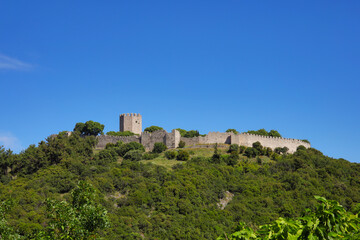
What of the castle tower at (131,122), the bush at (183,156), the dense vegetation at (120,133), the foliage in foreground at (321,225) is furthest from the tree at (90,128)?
the foliage in foreground at (321,225)

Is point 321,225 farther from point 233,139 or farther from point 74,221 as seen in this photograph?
point 233,139

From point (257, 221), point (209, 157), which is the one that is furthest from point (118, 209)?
point (209, 157)

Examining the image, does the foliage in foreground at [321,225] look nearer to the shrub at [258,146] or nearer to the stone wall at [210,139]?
the shrub at [258,146]

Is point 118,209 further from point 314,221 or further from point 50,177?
point 314,221

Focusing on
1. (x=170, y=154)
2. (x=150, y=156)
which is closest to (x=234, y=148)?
(x=170, y=154)

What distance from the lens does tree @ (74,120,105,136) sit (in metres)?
59.5

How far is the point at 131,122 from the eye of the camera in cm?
6319

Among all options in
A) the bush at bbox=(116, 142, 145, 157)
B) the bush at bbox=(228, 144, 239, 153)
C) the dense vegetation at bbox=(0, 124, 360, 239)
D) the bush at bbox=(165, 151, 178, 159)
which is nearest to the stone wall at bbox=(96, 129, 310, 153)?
the bush at bbox=(116, 142, 145, 157)

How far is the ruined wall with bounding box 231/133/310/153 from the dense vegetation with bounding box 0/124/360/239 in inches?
55.1

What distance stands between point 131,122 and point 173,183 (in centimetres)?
2317

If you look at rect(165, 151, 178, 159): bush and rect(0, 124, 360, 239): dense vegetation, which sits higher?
rect(165, 151, 178, 159): bush

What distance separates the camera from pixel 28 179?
44156mm

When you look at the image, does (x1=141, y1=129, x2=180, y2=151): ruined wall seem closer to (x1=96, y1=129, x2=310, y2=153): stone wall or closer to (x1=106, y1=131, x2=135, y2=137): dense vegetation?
(x1=96, y1=129, x2=310, y2=153): stone wall

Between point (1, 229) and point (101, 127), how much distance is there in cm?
4823
